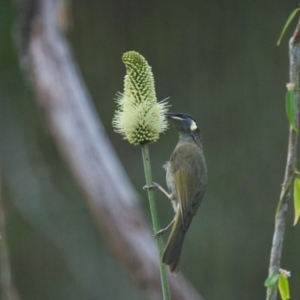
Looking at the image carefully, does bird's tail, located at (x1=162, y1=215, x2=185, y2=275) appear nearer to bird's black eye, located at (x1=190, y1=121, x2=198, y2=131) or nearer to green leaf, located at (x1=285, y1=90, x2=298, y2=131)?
bird's black eye, located at (x1=190, y1=121, x2=198, y2=131)

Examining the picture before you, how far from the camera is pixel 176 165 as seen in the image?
1771mm

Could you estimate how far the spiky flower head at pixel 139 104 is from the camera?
3.82 feet

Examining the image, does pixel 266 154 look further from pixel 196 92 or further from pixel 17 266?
pixel 17 266

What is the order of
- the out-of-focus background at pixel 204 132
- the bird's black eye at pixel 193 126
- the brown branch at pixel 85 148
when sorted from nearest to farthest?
the bird's black eye at pixel 193 126 < the brown branch at pixel 85 148 < the out-of-focus background at pixel 204 132

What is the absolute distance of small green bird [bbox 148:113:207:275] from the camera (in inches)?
62.1

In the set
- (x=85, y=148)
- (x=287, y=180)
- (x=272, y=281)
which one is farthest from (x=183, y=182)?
(x=85, y=148)

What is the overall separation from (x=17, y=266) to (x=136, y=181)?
99 cm

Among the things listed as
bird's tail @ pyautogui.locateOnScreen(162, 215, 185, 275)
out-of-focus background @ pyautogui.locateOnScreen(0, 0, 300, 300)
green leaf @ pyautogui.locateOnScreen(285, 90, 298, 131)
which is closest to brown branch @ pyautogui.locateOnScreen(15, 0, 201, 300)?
out-of-focus background @ pyautogui.locateOnScreen(0, 0, 300, 300)

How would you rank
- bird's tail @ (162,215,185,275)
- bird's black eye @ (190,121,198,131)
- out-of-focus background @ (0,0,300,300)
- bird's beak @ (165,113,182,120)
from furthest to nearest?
1. out-of-focus background @ (0,0,300,300)
2. bird's black eye @ (190,121,198,131)
3. bird's beak @ (165,113,182,120)
4. bird's tail @ (162,215,185,275)

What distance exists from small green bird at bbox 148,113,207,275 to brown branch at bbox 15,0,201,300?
151cm

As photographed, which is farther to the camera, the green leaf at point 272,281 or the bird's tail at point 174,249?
the bird's tail at point 174,249

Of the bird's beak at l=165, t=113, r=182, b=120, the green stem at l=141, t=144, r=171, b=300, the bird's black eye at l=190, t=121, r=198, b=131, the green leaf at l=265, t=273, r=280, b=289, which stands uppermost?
the bird's beak at l=165, t=113, r=182, b=120

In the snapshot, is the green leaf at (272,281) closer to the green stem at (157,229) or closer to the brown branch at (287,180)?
the brown branch at (287,180)

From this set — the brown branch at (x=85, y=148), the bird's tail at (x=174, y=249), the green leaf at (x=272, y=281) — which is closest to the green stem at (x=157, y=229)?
the green leaf at (x=272, y=281)
